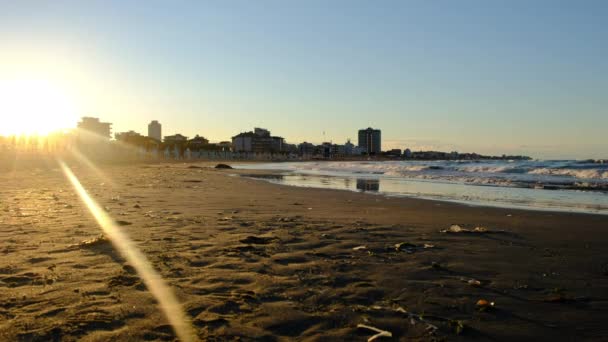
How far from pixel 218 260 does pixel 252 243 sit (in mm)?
1091

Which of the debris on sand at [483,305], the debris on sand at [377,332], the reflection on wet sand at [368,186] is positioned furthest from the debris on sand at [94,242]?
the reflection on wet sand at [368,186]

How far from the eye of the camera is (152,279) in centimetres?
450

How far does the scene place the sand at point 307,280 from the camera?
3.34m

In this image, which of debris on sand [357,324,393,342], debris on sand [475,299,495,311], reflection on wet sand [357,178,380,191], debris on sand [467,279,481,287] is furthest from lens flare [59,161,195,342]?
reflection on wet sand [357,178,380,191]

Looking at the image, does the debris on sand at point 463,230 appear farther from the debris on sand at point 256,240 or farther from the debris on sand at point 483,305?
the debris on sand at point 483,305

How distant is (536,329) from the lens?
335 centimetres

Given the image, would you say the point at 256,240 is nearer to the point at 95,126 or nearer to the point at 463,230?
the point at 463,230

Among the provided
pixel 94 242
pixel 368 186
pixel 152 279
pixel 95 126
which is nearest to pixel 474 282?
pixel 152 279

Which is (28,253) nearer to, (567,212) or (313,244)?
(313,244)

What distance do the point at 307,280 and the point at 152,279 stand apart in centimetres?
160

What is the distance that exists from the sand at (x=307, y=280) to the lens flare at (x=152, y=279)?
74mm

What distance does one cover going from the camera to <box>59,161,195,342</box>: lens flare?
10.9ft

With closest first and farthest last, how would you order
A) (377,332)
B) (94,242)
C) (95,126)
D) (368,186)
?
(377,332), (94,242), (368,186), (95,126)

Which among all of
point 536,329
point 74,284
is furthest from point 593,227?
point 74,284
